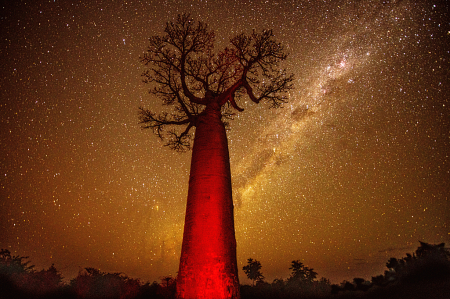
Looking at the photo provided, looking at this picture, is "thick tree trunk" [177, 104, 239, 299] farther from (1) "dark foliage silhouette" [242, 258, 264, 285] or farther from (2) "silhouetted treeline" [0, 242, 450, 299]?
(1) "dark foliage silhouette" [242, 258, 264, 285]

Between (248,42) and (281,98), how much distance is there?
1.35 meters

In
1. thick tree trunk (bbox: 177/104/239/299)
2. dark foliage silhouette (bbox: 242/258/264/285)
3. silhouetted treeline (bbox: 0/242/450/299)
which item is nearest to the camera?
thick tree trunk (bbox: 177/104/239/299)

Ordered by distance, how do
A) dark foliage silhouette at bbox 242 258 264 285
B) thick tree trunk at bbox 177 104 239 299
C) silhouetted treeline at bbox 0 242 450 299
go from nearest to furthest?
1. thick tree trunk at bbox 177 104 239 299
2. silhouetted treeline at bbox 0 242 450 299
3. dark foliage silhouette at bbox 242 258 264 285

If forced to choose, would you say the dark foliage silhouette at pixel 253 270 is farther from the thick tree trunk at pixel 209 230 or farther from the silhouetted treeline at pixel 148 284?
the thick tree trunk at pixel 209 230

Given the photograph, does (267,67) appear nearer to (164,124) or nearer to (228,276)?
(164,124)

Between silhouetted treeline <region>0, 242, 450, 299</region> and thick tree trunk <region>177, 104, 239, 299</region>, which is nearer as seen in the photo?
thick tree trunk <region>177, 104, 239, 299</region>

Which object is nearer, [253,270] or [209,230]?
[209,230]

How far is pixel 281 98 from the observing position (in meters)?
5.59

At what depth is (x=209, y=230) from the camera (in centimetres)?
345

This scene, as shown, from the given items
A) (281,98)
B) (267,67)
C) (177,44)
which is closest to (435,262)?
(281,98)

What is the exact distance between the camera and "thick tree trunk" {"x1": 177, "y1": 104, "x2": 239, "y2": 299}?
3203 millimetres

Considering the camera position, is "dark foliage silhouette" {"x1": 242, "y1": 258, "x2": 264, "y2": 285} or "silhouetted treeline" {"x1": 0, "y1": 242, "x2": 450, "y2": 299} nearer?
"silhouetted treeline" {"x1": 0, "y1": 242, "x2": 450, "y2": 299}

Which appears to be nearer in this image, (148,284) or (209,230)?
(209,230)

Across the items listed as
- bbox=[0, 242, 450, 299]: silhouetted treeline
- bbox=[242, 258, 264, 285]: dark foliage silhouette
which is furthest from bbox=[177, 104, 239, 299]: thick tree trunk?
bbox=[242, 258, 264, 285]: dark foliage silhouette
